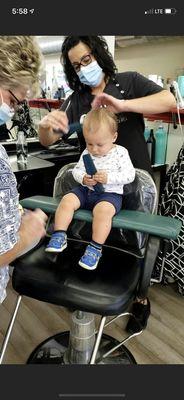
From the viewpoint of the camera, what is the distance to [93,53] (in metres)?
1.22

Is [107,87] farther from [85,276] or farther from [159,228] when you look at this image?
[85,276]

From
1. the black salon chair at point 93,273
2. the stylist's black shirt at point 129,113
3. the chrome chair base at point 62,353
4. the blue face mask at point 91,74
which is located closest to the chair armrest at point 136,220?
the black salon chair at point 93,273

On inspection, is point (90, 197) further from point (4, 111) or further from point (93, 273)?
point (4, 111)

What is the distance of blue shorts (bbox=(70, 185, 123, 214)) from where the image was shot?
4.16 feet

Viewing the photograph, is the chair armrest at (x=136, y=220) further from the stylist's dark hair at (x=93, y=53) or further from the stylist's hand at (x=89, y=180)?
the stylist's dark hair at (x=93, y=53)

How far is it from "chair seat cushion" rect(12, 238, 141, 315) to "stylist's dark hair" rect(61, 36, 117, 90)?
2.31ft

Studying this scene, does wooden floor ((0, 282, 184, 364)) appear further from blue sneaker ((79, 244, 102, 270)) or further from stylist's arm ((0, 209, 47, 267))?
stylist's arm ((0, 209, 47, 267))

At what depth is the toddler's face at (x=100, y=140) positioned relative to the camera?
49.2 inches

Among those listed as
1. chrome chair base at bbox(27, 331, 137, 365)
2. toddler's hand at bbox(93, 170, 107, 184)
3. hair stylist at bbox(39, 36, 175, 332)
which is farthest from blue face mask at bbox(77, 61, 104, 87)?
chrome chair base at bbox(27, 331, 137, 365)

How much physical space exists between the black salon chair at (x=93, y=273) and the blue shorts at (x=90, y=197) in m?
0.07
